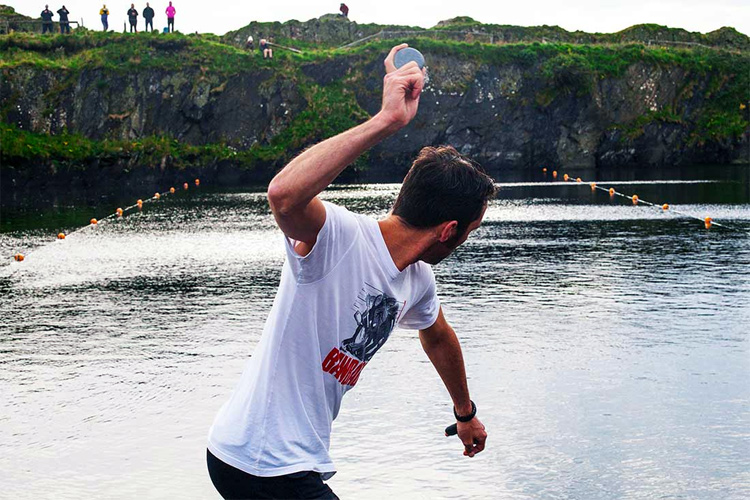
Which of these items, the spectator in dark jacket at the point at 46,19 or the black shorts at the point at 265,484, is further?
the spectator in dark jacket at the point at 46,19

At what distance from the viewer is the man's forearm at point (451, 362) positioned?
3.97 meters

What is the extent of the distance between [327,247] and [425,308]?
2.47 feet

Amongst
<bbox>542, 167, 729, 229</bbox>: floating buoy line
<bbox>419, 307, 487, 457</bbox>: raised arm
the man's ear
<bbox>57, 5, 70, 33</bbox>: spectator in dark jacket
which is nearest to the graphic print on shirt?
the man's ear

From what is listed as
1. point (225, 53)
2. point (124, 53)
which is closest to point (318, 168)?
point (124, 53)

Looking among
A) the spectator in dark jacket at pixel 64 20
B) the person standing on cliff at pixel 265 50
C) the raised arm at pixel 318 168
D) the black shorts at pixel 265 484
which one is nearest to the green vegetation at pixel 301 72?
the person standing on cliff at pixel 265 50

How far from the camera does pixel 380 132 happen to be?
2932mm

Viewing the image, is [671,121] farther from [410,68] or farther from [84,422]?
[410,68]

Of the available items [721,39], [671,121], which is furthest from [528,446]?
[721,39]

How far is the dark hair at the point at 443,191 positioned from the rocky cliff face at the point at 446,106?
49.0m

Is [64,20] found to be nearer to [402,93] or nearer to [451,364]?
[451,364]

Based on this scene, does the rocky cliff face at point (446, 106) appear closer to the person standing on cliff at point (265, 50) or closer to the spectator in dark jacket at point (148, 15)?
the person standing on cliff at point (265, 50)

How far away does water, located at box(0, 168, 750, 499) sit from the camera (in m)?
6.55

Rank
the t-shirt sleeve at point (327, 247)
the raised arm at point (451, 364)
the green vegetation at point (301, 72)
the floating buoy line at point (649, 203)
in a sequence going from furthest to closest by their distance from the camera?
the green vegetation at point (301, 72) → the floating buoy line at point (649, 203) → the raised arm at point (451, 364) → the t-shirt sleeve at point (327, 247)

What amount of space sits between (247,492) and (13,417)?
17.6ft
